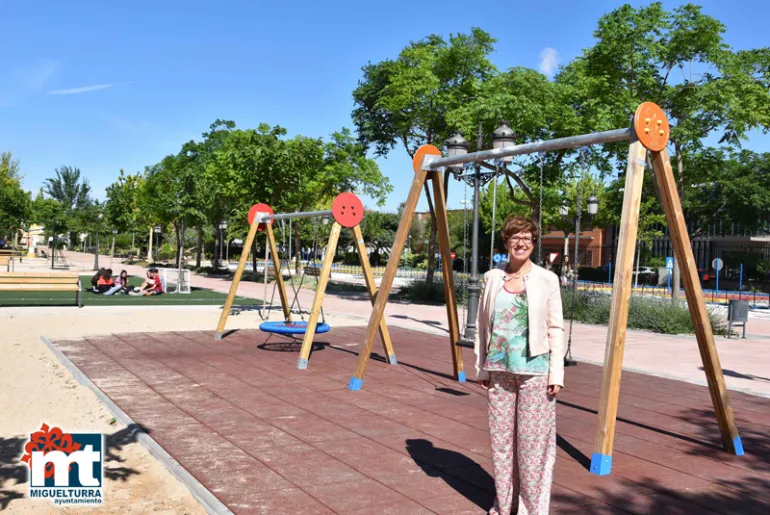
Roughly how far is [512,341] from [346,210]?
5452 millimetres

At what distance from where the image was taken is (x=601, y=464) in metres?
4.71

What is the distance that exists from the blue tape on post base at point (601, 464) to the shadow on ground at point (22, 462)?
120 inches

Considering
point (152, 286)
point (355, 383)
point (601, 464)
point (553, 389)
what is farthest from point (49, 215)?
point (553, 389)

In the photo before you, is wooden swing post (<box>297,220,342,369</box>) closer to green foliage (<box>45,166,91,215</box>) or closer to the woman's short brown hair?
the woman's short brown hair

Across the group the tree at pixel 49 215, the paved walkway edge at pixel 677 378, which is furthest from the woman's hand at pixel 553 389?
the tree at pixel 49 215

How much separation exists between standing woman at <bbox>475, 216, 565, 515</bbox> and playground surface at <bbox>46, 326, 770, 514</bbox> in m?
0.42

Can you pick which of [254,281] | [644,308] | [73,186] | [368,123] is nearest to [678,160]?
[644,308]

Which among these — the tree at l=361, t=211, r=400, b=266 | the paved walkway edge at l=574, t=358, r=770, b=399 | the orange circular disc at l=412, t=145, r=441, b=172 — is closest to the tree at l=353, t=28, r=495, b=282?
the paved walkway edge at l=574, t=358, r=770, b=399

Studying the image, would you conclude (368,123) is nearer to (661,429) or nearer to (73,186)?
(661,429)

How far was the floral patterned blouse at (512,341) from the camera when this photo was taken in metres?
3.69

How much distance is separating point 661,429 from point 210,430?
385 cm

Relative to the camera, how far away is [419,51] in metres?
22.1

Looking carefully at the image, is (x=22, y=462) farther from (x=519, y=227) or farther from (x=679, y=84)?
(x=679, y=84)

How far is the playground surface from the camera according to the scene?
4.26m
